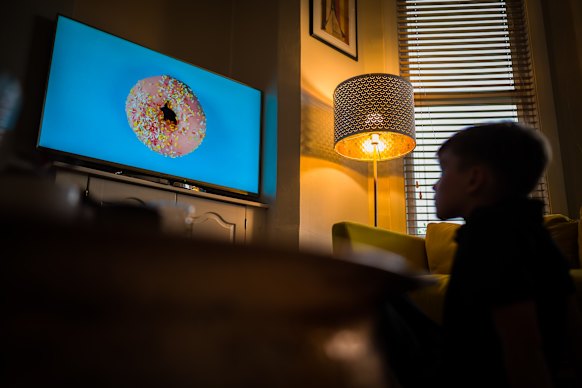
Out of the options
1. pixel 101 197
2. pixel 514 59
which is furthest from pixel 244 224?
pixel 514 59

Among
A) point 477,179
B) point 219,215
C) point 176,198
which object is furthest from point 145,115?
point 477,179

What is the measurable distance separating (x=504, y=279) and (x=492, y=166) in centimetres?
29

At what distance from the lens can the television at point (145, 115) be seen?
7.00ft

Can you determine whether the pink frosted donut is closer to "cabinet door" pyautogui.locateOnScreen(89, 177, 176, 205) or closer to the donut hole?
the donut hole

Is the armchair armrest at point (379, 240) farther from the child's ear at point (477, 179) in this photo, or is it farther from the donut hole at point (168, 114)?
the donut hole at point (168, 114)

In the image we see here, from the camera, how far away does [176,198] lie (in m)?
2.30

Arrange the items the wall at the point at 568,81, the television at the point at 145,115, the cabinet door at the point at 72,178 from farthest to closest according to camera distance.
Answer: the wall at the point at 568,81 < the television at the point at 145,115 < the cabinet door at the point at 72,178

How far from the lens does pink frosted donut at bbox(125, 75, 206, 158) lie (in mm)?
2381

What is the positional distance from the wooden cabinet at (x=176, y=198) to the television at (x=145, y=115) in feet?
0.40

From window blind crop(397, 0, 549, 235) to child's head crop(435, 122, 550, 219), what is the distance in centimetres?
203

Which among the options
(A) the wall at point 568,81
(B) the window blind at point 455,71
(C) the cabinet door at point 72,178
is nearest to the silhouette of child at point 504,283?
(C) the cabinet door at point 72,178

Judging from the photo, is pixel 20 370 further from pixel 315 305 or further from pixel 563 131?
pixel 563 131

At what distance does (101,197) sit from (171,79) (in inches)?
31.5

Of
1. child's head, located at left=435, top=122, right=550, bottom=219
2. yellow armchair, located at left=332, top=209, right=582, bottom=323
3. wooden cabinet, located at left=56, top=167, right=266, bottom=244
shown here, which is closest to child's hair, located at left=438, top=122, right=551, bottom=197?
child's head, located at left=435, top=122, right=550, bottom=219
